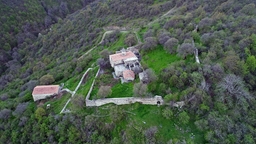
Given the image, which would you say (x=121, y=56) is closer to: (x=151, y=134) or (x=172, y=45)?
(x=172, y=45)

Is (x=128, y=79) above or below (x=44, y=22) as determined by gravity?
above

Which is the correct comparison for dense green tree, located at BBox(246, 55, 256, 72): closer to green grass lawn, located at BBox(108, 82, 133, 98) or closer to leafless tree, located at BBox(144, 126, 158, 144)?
green grass lawn, located at BBox(108, 82, 133, 98)

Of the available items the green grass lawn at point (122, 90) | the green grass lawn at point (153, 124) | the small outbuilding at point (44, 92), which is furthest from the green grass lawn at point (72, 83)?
the green grass lawn at point (153, 124)

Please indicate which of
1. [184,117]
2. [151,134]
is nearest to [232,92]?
[184,117]

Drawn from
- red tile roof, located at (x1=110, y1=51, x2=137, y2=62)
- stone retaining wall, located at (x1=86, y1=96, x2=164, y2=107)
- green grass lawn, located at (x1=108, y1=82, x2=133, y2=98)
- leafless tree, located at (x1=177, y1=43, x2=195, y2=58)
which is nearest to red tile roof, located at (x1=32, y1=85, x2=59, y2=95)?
stone retaining wall, located at (x1=86, y1=96, x2=164, y2=107)

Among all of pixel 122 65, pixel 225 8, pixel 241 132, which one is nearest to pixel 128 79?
pixel 122 65

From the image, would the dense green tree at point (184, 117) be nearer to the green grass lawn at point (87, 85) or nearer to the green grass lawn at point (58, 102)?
the green grass lawn at point (87, 85)

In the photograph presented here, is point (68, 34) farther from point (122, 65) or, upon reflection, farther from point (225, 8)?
point (225, 8)
